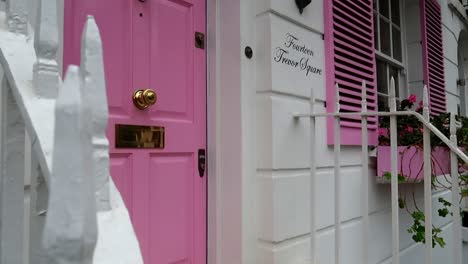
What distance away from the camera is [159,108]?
189 centimetres

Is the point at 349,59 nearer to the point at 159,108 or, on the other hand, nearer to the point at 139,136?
the point at 159,108

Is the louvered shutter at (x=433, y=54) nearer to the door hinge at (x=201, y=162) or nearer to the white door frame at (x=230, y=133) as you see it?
the white door frame at (x=230, y=133)

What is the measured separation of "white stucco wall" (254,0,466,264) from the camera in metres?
2.13

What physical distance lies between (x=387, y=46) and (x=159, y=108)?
10.3ft

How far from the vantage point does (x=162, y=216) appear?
6.13 ft

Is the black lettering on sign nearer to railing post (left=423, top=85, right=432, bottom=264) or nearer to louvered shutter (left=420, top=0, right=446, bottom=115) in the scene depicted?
railing post (left=423, top=85, right=432, bottom=264)

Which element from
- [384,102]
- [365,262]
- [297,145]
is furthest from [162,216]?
[384,102]

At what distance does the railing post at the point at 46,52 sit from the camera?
0.83m

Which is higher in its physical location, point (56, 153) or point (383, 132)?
point (383, 132)

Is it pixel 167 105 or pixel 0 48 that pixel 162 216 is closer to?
pixel 167 105

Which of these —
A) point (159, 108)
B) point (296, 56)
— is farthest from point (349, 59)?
point (159, 108)

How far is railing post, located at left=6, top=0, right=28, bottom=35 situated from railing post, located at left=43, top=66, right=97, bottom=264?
1.97 ft

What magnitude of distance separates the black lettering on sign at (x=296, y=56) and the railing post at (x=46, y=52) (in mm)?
1486

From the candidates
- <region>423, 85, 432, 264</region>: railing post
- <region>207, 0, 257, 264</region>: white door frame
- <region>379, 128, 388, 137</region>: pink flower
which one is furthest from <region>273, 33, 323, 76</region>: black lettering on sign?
<region>379, 128, 388, 137</region>: pink flower
